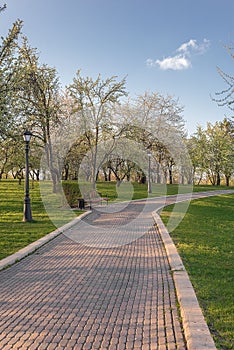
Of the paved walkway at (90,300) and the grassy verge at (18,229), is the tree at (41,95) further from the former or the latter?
the paved walkway at (90,300)

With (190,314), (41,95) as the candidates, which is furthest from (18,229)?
(41,95)

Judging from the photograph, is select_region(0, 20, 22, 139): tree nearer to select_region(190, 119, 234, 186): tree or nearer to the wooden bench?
the wooden bench

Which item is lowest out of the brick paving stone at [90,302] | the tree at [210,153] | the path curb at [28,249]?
the brick paving stone at [90,302]

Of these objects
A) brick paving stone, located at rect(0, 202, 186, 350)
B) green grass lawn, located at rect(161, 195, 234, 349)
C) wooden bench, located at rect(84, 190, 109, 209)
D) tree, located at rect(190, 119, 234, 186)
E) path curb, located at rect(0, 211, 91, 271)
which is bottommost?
brick paving stone, located at rect(0, 202, 186, 350)

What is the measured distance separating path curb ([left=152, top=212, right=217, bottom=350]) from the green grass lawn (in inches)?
4.4

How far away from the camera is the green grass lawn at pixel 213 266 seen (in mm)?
3807

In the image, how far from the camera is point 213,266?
6363 mm

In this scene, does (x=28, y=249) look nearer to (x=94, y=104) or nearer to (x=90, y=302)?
(x=90, y=302)

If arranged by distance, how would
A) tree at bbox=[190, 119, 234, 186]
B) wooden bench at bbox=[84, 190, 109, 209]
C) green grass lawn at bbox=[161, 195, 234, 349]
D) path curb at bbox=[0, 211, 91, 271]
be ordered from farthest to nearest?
tree at bbox=[190, 119, 234, 186], wooden bench at bbox=[84, 190, 109, 209], path curb at bbox=[0, 211, 91, 271], green grass lawn at bbox=[161, 195, 234, 349]

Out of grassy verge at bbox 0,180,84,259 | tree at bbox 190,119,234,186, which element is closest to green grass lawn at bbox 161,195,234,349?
grassy verge at bbox 0,180,84,259

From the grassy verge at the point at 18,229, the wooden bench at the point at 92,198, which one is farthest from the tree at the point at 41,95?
the grassy verge at the point at 18,229

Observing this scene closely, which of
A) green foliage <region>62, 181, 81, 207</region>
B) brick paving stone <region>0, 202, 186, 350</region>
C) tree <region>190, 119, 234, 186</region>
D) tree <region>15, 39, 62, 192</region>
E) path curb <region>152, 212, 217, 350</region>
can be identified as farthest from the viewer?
tree <region>190, 119, 234, 186</region>

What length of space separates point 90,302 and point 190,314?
5.16 feet

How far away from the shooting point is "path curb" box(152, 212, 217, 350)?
3298 millimetres
